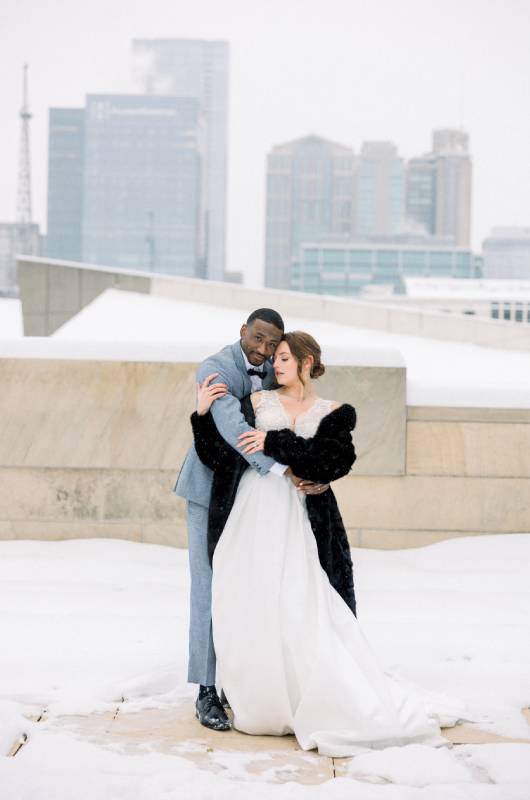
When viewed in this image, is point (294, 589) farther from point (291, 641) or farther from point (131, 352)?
point (131, 352)

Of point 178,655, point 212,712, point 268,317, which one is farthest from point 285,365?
point 178,655

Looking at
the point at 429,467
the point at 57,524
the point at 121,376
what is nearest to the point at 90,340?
the point at 121,376

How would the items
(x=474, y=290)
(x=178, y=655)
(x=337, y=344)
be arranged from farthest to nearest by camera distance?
(x=474, y=290) → (x=337, y=344) → (x=178, y=655)

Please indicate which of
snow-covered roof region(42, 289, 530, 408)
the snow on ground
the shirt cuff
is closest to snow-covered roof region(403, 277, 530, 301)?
snow-covered roof region(42, 289, 530, 408)

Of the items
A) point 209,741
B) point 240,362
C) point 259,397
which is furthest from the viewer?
point 240,362

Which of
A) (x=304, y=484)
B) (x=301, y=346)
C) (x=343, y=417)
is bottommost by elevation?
(x=304, y=484)

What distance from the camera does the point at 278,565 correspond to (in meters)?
4.66

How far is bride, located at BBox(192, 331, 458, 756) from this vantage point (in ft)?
14.7

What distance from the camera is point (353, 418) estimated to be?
4.71m

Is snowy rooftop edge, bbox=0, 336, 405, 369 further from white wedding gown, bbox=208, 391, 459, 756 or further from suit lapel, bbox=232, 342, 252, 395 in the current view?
white wedding gown, bbox=208, 391, 459, 756

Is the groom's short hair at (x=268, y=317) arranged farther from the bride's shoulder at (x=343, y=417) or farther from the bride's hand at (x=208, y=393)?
the bride's shoulder at (x=343, y=417)

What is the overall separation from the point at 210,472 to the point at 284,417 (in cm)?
47

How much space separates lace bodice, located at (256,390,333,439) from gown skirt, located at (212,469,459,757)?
230 millimetres

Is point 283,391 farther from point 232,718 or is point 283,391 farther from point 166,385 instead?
point 166,385
